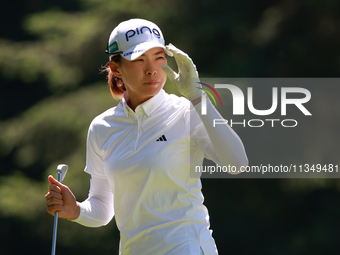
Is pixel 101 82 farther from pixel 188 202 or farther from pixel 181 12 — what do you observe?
pixel 188 202

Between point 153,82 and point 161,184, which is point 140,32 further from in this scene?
point 161,184

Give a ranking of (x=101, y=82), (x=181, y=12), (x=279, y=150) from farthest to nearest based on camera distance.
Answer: (x=101, y=82) → (x=181, y=12) → (x=279, y=150)

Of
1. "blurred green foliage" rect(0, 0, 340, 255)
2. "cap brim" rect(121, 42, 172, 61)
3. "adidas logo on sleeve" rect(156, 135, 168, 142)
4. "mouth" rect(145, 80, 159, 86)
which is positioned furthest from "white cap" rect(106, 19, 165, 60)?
"blurred green foliage" rect(0, 0, 340, 255)

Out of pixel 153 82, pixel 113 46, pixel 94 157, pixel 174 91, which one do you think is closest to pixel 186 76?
pixel 153 82

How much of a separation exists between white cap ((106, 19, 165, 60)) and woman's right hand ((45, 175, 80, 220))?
21.3 inches

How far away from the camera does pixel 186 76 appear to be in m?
1.68

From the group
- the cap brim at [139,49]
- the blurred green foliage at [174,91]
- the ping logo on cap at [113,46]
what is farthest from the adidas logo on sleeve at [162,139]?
the blurred green foliage at [174,91]

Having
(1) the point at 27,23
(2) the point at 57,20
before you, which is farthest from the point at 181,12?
(1) the point at 27,23

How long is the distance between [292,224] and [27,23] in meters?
3.69

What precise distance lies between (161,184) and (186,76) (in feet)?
1.18

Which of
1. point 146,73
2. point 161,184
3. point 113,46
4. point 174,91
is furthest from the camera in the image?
point 174,91

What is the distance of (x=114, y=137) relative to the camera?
6.10 ft

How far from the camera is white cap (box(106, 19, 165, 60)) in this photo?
5.83 feet

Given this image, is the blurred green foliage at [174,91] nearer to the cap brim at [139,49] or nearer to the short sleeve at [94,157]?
the short sleeve at [94,157]
